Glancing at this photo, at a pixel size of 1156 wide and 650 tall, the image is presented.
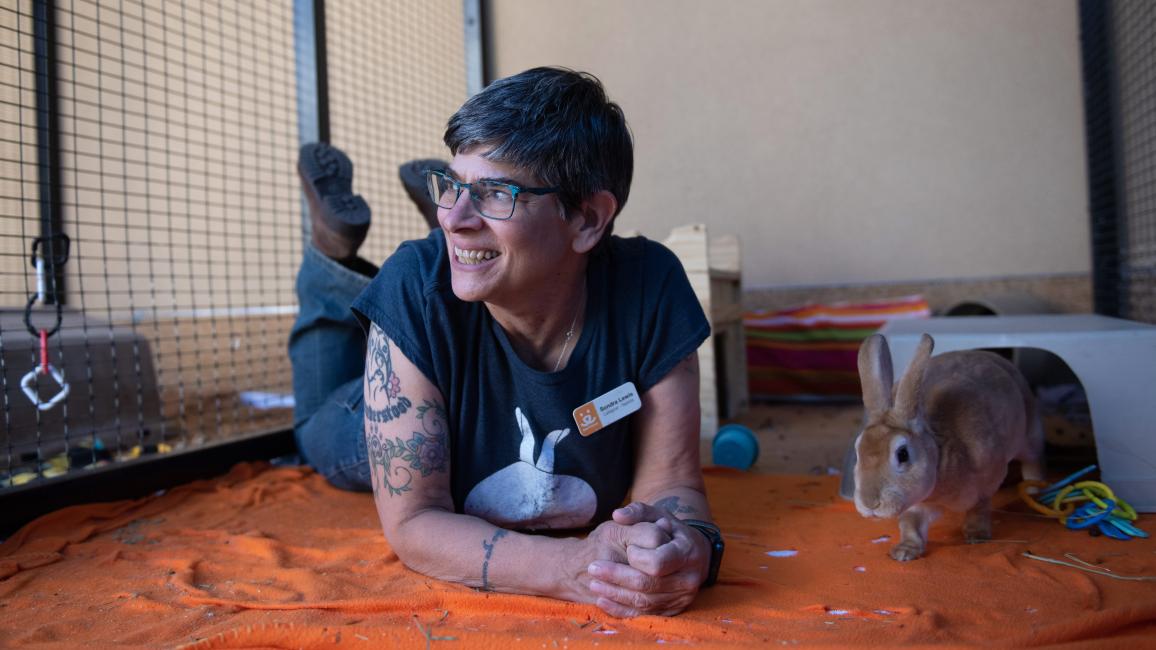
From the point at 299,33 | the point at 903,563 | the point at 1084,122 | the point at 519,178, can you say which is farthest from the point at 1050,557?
the point at 1084,122

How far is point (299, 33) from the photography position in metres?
3.22

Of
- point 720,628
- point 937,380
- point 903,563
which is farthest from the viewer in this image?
point 937,380

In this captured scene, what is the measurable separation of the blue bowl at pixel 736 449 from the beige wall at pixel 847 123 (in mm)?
2675

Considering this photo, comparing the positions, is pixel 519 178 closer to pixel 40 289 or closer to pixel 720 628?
pixel 720 628

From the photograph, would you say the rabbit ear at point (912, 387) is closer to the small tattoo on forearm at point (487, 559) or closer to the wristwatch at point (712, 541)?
the wristwatch at point (712, 541)

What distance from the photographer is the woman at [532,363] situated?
4.37ft

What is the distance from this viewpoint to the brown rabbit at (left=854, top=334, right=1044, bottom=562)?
1.38 m

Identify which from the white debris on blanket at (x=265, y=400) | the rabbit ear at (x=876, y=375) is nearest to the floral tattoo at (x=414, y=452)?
the rabbit ear at (x=876, y=375)

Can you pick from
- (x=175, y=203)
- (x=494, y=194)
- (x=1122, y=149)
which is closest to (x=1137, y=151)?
(x=1122, y=149)

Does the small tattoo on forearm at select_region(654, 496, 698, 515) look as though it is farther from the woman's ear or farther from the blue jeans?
the blue jeans

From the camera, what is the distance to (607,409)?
1486 millimetres

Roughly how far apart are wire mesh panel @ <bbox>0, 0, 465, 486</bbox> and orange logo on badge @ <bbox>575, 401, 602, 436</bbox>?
5.29ft

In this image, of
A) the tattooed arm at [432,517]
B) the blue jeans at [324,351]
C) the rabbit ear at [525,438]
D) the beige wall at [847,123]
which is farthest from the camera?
the beige wall at [847,123]

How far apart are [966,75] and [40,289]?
15.7 feet
